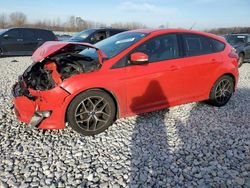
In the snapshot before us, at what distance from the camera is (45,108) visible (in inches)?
149

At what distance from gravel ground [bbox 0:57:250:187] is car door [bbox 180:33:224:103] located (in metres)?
0.52

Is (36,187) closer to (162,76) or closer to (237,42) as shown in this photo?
(162,76)

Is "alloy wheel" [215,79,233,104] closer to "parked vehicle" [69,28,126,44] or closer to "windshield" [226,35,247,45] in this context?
"parked vehicle" [69,28,126,44]

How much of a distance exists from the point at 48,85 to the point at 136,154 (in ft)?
5.27

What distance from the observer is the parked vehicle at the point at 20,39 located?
Answer: 13086 mm

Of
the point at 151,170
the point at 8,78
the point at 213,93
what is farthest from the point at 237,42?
the point at 151,170

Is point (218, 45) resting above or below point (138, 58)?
above

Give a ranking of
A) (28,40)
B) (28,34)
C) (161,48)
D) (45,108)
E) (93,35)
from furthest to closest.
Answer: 1. (28,34)
2. (28,40)
3. (93,35)
4. (161,48)
5. (45,108)

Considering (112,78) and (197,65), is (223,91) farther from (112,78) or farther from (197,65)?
(112,78)

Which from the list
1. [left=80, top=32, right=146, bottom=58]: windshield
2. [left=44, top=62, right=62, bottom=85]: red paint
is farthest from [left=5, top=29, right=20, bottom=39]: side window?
[left=44, top=62, right=62, bottom=85]: red paint

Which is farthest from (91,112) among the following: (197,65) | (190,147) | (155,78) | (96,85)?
(197,65)

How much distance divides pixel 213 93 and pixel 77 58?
2866 millimetres

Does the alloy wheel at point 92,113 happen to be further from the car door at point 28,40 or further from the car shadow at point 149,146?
the car door at point 28,40

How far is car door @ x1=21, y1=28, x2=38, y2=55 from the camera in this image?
44.7ft
